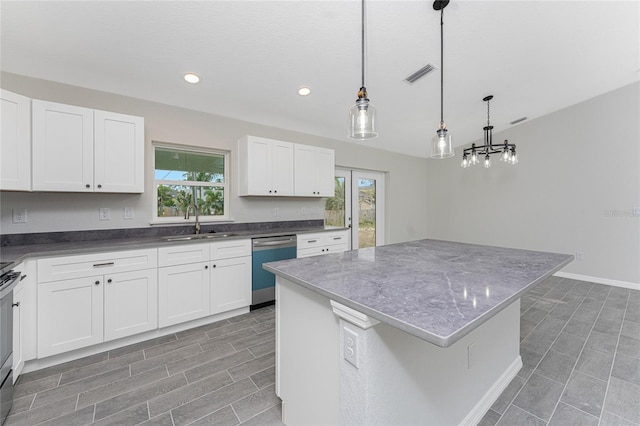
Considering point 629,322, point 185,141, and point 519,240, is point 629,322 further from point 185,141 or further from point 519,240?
point 185,141

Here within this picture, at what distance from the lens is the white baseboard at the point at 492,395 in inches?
60.0

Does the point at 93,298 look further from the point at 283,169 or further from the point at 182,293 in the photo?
the point at 283,169

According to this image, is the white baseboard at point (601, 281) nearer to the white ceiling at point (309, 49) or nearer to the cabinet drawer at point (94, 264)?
the white ceiling at point (309, 49)

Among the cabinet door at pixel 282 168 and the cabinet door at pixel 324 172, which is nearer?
the cabinet door at pixel 282 168

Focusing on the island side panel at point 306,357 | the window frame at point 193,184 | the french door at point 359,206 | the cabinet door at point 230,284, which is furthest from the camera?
the french door at point 359,206

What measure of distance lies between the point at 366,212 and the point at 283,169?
7.82 feet

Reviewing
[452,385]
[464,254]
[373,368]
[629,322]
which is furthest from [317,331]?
[629,322]

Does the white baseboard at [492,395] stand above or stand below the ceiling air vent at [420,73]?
below

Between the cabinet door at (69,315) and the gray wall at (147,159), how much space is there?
2.50 feet

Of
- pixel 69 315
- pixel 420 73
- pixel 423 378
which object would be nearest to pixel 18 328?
pixel 69 315

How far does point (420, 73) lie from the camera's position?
2932mm

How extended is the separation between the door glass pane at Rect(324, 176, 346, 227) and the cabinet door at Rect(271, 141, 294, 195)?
1.15 metres

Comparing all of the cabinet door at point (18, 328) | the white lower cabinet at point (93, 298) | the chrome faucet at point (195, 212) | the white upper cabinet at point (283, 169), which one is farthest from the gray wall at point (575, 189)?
the cabinet door at point (18, 328)

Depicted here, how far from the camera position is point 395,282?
4.13 feet
